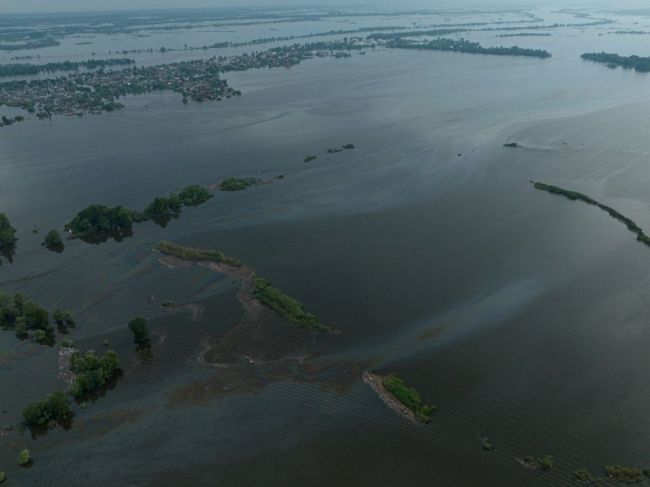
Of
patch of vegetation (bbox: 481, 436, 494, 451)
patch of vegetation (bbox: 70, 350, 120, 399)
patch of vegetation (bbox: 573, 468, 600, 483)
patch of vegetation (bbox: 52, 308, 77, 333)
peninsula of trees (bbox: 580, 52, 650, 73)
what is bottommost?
patch of vegetation (bbox: 573, 468, 600, 483)

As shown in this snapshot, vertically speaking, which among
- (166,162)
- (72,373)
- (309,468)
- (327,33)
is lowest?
(309,468)

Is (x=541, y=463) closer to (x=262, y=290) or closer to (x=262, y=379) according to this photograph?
(x=262, y=379)

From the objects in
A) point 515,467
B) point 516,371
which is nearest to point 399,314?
point 516,371

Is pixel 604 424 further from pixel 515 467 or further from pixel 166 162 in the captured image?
pixel 166 162

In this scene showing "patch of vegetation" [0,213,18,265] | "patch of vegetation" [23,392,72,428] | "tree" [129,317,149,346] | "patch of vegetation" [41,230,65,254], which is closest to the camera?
"patch of vegetation" [23,392,72,428]

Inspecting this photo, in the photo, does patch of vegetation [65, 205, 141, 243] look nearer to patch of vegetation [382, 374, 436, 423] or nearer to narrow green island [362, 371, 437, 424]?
narrow green island [362, 371, 437, 424]

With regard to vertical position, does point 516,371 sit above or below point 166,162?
below

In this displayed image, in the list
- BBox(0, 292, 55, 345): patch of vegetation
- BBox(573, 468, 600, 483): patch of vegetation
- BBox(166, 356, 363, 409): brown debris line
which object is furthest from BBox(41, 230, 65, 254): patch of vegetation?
BBox(573, 468, 600, 483): patch of vegetation
